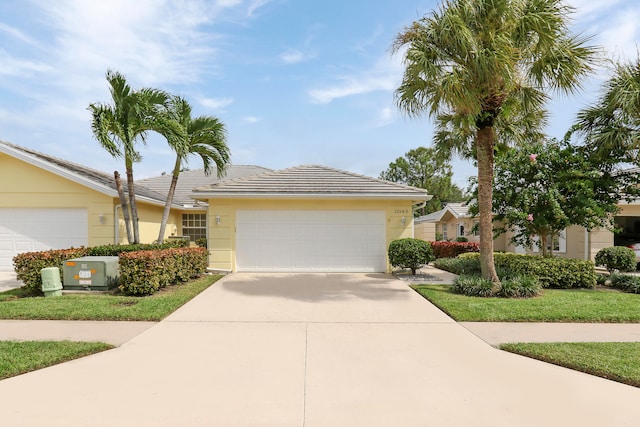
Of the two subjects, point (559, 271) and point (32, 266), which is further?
point (559, 271)

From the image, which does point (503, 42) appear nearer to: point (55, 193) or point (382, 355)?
point (382, 355)

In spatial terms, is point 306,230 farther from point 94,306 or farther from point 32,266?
point 32,266

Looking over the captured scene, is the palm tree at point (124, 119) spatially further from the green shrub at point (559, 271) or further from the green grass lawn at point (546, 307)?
the green shrub at point (559, 271)

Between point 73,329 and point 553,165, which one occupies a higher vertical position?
point 553,165

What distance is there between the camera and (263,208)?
39.4 feet

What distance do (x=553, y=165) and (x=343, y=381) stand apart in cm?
948

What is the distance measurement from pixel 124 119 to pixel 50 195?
4696mm

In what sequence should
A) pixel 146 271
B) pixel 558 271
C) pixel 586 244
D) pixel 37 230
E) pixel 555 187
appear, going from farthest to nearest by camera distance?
A: pixel 586 244 → pixel 37 230 → pixel 558 271 → pixel 555 187 → pixel 146 271

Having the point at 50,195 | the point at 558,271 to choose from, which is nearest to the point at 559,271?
the point at 558,271

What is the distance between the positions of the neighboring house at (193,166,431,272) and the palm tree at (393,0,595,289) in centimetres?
386

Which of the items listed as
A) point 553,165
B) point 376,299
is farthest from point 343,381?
point 553,165

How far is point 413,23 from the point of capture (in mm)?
8250

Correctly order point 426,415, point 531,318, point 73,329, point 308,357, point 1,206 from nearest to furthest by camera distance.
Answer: point 426,415 < point 308,357 < point 73,329 < point 531,318 < point 1,206

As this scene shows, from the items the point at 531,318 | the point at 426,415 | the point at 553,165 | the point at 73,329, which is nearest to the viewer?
the point at 426,415
